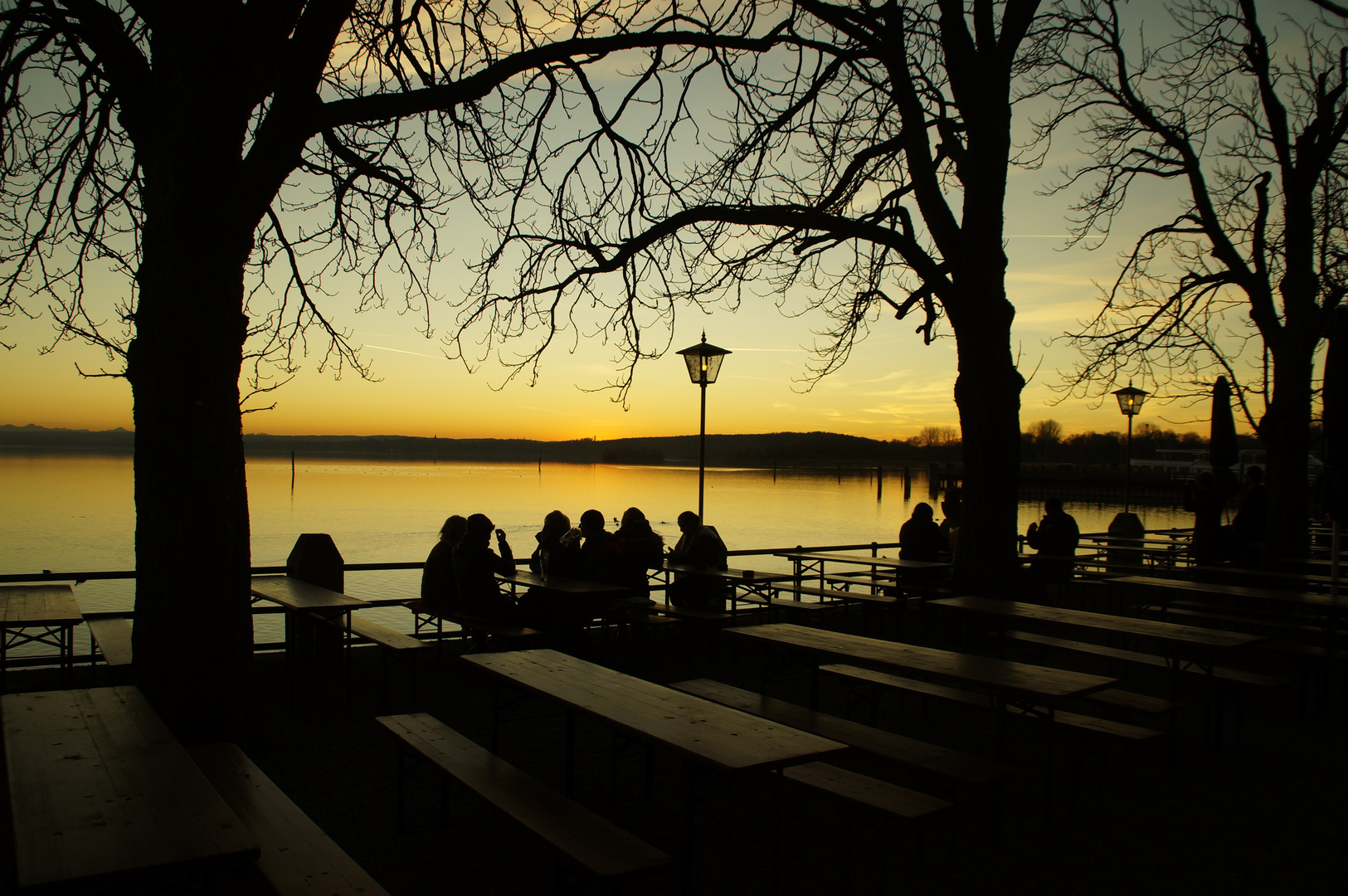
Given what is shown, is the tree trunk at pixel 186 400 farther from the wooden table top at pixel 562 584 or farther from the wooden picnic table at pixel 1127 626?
the wooden picnic table at pixel 1127 626

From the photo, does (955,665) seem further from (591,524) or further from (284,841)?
(591,524)

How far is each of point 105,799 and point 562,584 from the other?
5624 millimetres

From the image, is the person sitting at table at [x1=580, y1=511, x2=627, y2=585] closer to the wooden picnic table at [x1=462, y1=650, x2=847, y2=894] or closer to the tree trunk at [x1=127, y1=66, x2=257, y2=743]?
the wooden picnic table at [x1=462, y1=650, x2=847, y2=894]

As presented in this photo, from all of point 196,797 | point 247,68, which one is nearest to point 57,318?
point 247,68

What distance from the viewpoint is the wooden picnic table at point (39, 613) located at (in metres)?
6.01

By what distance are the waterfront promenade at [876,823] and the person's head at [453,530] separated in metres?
1.88

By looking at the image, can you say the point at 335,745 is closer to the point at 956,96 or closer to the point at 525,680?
the point at 525,680

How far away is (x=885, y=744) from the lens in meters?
4.56

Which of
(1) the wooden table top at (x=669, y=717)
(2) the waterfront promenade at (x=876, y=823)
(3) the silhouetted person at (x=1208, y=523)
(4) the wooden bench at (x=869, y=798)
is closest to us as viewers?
(1) the wooden table top at (x=669, y=717)

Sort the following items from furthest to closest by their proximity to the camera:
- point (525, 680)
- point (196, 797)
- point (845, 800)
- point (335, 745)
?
point (335, 745) → point (525, 680) → point (845, 800) → point (196, 797)

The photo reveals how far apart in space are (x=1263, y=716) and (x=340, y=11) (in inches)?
327

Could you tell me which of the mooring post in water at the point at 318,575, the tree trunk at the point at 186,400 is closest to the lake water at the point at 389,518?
the mooring post in water at the point at 318,575

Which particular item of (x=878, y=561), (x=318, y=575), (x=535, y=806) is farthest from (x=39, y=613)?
(x=878, y=561)

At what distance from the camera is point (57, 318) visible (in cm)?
688
